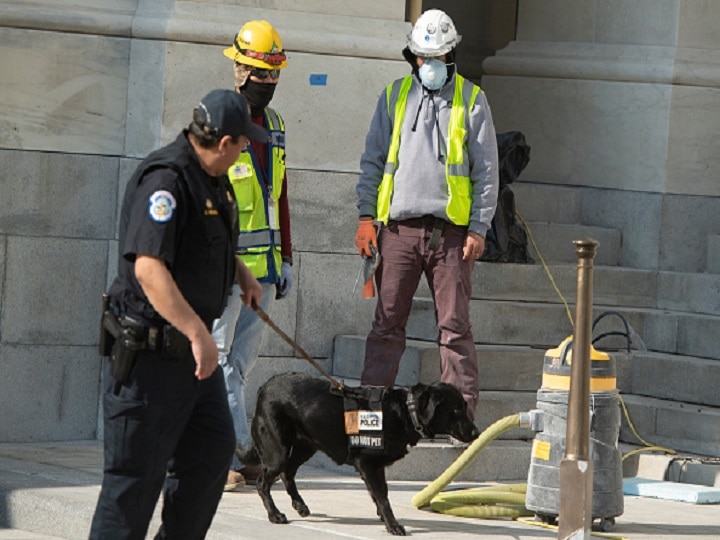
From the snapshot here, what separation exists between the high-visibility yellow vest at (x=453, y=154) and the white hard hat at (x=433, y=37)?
0.21m

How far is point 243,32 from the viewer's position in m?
8.19

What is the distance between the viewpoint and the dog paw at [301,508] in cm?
785

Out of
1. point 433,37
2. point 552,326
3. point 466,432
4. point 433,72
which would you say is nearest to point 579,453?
point 466,432

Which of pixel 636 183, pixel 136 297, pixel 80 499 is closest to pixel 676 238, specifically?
pixel 636 183

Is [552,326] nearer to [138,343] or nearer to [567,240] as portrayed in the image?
[567,240]

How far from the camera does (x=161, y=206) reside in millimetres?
5598

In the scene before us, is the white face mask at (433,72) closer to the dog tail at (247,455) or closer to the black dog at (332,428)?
the black dog at (332,428)

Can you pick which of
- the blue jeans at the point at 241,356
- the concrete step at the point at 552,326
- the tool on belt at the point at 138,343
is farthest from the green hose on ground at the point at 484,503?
the tool on belt at the point at 138,343

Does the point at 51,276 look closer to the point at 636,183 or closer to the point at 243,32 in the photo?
the point at 243,32

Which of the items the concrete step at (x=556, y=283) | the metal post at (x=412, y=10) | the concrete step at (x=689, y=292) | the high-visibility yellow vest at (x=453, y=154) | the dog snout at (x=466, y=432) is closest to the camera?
the dog snout at (x=466, y=432)

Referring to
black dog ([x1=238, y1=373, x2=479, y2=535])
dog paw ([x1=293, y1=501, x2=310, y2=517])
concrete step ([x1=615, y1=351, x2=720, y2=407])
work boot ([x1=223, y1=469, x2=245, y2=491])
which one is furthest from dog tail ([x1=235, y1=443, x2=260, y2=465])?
concrete step ([x1=615, y1=351, x2=720, y2=407])

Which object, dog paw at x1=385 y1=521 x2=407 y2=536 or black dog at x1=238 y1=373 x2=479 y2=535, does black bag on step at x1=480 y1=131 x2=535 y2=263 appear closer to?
black dog at x1=238 y1=373 x2=479 y2=535

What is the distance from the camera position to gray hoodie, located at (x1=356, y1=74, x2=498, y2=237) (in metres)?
8.95

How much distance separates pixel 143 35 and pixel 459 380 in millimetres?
2795
